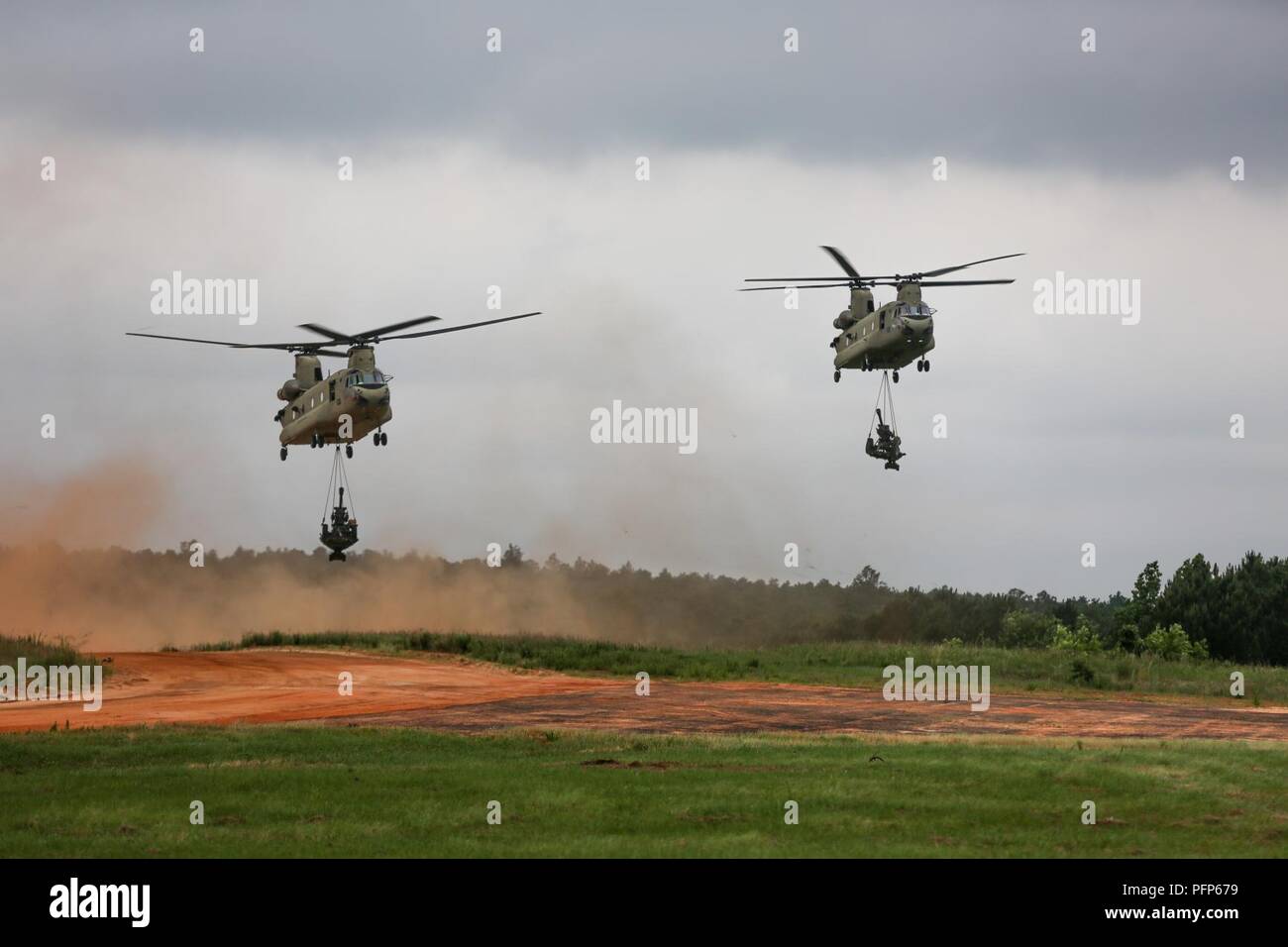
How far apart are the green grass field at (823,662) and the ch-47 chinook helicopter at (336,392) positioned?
1287 centimetres

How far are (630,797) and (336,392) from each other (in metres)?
32.4

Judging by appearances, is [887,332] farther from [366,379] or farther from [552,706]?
[366,379]

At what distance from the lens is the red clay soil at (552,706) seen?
43719 mm

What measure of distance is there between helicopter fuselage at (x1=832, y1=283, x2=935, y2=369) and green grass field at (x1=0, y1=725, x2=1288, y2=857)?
58.8 ft

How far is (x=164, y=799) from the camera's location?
28422 millimetres

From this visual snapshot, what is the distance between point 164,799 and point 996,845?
13.8 meters

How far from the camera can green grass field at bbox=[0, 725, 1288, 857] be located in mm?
24984

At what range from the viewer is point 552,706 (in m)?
49.2

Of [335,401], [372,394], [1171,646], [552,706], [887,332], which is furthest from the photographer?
[1171,646]
